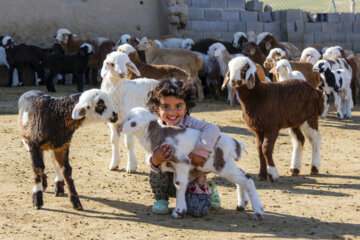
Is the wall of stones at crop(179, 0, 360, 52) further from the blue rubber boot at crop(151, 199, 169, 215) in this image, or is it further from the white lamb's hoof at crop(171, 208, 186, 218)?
the white lamb's hoof at crop(171, 208, 186, 218)

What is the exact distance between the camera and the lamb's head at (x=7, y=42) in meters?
15.4

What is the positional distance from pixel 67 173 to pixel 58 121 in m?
0.51

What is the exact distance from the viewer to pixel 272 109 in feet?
22.9

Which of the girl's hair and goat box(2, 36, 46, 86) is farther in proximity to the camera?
goat box(2, 36, 46, 86)

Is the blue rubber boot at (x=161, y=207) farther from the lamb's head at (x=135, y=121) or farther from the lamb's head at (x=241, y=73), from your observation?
the lamb's head at (x=241, y=73)

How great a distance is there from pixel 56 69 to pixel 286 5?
11.9 metres

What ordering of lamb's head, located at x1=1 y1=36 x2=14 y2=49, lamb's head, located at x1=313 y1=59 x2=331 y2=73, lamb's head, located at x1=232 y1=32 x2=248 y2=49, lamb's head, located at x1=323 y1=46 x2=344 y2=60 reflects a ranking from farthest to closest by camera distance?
lamb's head, located at x1=232 y1=32 x2=248 y2=49 → lamb's head, located at x1=1 y1=36 x2=14 y2=49 → lamb's head, located at x1=323 y1=46 x2=344 y2=60 → lamb's head, located at x1=313 y1=59 x2=331 y2=73

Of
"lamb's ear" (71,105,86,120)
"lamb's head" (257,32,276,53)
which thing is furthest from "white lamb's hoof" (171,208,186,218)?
"lamb's head" (257,32,276,53)

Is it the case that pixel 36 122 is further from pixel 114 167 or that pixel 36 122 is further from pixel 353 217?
pixel 353 217

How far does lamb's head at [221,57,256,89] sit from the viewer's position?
22.1ft

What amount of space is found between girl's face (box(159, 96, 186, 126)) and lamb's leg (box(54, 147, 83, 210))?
41.3 inches

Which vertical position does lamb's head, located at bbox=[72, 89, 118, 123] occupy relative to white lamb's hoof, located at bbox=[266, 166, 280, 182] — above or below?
above

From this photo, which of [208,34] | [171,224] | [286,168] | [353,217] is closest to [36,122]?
[171,224]

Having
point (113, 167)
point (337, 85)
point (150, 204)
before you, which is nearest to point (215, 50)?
point (337, 85)
